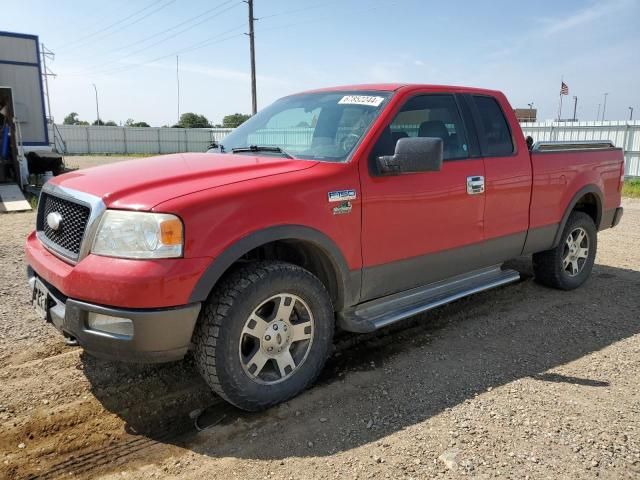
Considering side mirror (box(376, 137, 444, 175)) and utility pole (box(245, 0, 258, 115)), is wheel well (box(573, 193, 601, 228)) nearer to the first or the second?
side mirror (box(376, 137, 444, 175))

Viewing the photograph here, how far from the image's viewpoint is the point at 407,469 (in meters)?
2.53

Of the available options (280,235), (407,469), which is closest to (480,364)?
(407,469)

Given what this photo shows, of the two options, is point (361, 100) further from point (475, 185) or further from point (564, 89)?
point (564, 89)

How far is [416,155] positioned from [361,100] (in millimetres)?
791

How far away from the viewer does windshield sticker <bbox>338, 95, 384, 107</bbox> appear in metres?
3.73

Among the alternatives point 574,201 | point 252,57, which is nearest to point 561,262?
point 574,201

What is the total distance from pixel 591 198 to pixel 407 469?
4278mm

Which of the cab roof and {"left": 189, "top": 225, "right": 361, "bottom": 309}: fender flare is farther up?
the cab roof

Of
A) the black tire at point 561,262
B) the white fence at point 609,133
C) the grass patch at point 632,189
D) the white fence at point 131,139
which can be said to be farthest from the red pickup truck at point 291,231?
the white fence at point 131,139

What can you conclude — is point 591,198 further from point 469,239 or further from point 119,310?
point 119,310

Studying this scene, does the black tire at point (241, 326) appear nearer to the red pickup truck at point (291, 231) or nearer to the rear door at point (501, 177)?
the red pickup truck at point (291, 231)

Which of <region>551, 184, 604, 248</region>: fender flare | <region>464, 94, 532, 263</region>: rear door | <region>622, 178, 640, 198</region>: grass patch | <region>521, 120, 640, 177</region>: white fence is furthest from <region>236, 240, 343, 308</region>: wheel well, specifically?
<region>521, 120, 640, 177</region>: white fence

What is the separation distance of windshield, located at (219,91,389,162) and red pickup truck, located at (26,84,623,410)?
16 millimetres

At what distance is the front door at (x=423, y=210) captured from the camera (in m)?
3.46
